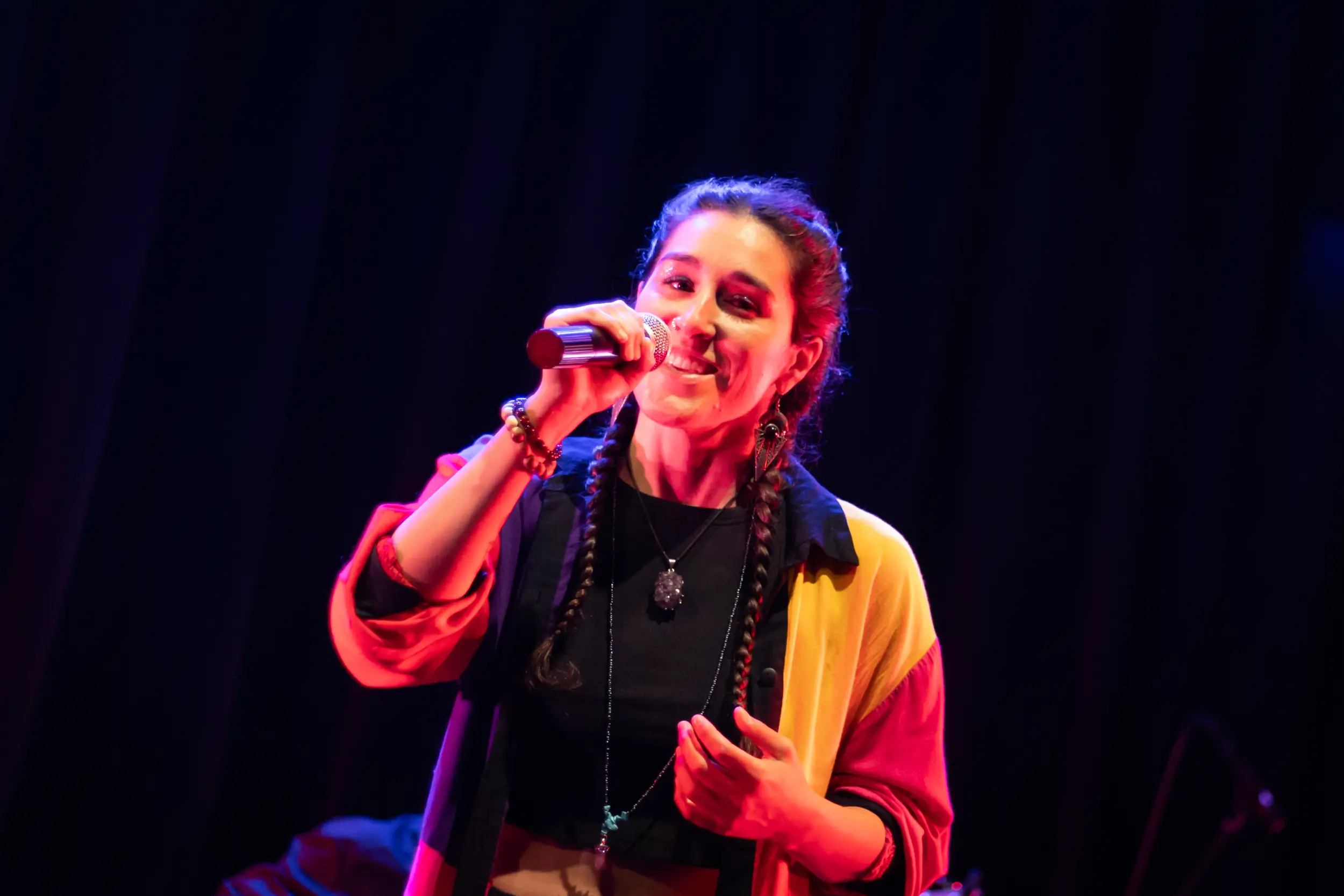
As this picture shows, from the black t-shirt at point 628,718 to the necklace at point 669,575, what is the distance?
11mm

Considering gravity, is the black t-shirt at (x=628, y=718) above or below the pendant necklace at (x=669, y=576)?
below

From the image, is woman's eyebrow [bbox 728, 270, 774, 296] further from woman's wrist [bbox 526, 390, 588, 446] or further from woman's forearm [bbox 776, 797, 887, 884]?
woman's forearm [bbox 776, 797, 887, 884]

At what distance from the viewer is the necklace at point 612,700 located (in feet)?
4.07

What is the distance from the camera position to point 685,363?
134 centimetres

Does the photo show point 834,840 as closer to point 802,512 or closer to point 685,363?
point 802,512

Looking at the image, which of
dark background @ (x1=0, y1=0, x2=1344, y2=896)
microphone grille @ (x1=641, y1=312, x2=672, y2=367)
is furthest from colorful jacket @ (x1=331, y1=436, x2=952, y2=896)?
→ dark background @ (x1=0, y1=0, x2=1344, y2=896)

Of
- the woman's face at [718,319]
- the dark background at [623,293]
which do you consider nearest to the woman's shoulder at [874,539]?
the woman's face at [718,319]

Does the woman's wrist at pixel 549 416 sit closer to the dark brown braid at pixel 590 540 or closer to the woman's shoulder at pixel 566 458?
the woman's shoulder at pixel 566 458

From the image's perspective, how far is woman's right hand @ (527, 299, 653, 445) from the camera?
3.54 feet

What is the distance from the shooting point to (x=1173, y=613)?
10.2ft

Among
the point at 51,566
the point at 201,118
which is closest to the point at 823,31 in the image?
the point at 201,118

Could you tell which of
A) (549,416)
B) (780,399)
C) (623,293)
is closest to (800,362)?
(780,399)

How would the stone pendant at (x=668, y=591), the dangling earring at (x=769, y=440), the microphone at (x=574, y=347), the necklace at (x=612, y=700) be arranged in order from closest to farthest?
the microphone at (x=574, y=347), the necklace at (x=612, y=700), the stone pendant at (x=668, y=591), the dangling earring at (x=769, y=440)

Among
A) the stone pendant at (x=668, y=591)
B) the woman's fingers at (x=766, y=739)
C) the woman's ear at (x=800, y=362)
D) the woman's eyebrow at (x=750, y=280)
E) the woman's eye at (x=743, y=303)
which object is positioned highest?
the woman's eyebrow at (x=750, y=280)
